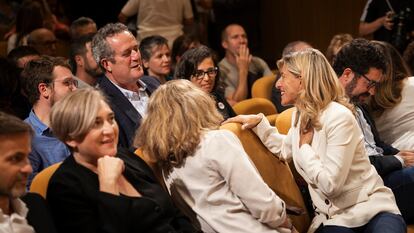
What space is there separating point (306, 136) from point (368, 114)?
2.13 ft

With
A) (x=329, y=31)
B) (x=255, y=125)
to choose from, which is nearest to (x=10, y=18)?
(x=329, y=31)

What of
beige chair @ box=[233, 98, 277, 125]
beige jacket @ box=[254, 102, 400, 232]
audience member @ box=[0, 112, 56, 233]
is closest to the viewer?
audience member @ box=[0, 112, 56, 233]

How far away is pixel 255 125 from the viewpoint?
301 centimetres

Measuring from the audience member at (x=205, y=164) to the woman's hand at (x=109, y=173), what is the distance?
0.25 m

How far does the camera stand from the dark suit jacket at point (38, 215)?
2252 millimetres

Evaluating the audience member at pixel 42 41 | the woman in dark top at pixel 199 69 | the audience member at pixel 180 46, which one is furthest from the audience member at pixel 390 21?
the audience member at pixel 42 41

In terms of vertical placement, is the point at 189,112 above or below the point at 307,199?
above

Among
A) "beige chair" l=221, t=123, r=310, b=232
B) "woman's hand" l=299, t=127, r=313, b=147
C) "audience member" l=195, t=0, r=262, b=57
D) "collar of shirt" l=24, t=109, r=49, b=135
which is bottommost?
"audience member" l=195, t=0, r=262, b=57

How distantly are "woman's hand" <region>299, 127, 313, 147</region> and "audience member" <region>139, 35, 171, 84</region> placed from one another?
181cm

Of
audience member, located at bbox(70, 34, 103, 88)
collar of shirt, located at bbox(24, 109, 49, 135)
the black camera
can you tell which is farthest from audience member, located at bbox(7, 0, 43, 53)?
collar of shirt, located at bbox(24, 109, 49, 135)

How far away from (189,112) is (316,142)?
579mm

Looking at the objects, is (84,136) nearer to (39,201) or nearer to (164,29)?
(39,201)

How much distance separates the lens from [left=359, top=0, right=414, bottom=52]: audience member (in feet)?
18.3

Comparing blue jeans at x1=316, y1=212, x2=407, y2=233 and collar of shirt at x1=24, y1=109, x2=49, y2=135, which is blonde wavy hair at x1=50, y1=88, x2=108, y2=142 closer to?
collar of shirt at x1=24, y1=109, x2=49, y2=135
